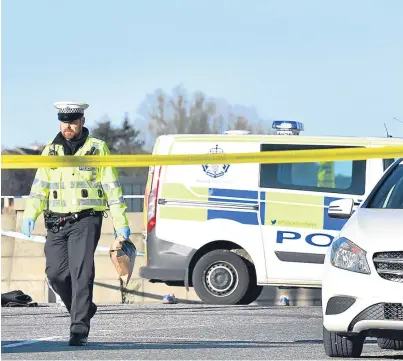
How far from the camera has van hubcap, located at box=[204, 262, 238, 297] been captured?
16875mm

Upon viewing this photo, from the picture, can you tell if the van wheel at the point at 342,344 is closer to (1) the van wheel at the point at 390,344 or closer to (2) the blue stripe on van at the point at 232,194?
(1) the van wheel at the point at 390,344

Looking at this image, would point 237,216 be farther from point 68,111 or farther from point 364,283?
point 364,283

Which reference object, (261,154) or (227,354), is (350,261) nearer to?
(227,354)

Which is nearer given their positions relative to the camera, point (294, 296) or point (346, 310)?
point (346, 310)

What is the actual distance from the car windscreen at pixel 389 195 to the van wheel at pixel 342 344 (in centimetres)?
94

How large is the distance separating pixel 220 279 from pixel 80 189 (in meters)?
6.50

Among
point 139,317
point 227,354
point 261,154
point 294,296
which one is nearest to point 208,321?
point 139,317

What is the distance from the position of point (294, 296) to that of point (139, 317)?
17.0ft

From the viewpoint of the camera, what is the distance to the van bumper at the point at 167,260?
17.0 meters

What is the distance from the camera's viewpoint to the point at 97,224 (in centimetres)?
1060

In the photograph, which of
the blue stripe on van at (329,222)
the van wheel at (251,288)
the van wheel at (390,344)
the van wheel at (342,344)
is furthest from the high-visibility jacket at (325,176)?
the van wheel at (342,344)

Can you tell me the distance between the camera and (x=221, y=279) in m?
16.9

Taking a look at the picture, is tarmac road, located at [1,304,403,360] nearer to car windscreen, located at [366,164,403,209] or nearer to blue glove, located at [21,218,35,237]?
blue glove, located at [21,218,35,237]

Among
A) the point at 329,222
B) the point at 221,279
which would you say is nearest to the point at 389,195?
the point at 329,222
